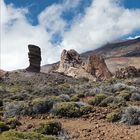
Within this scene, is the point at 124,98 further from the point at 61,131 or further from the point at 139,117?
the point at 61,131

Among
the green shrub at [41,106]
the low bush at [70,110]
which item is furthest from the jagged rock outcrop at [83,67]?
the low bush at [70,110]

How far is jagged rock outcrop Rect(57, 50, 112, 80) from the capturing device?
84938mm

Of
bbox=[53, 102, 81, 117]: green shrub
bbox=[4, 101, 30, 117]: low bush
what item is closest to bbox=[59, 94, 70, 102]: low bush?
bbox=[4, 101, 30, 117]: low bush

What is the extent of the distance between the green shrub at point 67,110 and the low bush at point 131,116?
2541 mm

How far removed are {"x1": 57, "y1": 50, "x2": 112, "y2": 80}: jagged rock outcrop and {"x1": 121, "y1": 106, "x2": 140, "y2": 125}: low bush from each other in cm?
6416

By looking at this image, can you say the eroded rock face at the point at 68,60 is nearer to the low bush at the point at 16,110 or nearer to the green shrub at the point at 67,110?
the low bush at the point at 16,110

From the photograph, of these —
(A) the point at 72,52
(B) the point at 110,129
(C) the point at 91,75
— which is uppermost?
(A) the point at 72,52

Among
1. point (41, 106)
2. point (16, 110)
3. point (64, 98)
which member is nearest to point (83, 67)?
point (64, 98)

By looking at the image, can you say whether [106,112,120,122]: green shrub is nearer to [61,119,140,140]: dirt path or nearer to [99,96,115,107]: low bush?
[61,119,140,140]: dirt path

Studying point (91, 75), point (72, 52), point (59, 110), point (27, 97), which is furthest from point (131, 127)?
point (72, 52)

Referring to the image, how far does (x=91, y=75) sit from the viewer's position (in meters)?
85.4

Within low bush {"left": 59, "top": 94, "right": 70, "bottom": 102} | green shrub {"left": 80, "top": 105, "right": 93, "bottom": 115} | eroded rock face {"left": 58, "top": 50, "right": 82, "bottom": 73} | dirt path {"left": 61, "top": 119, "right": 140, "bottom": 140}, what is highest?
eroded rock face {"left": 58, "top": 50, "right": 82, "bottom": 73}

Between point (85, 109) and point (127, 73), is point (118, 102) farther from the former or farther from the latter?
point (127, 73)

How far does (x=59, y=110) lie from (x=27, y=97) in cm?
913
